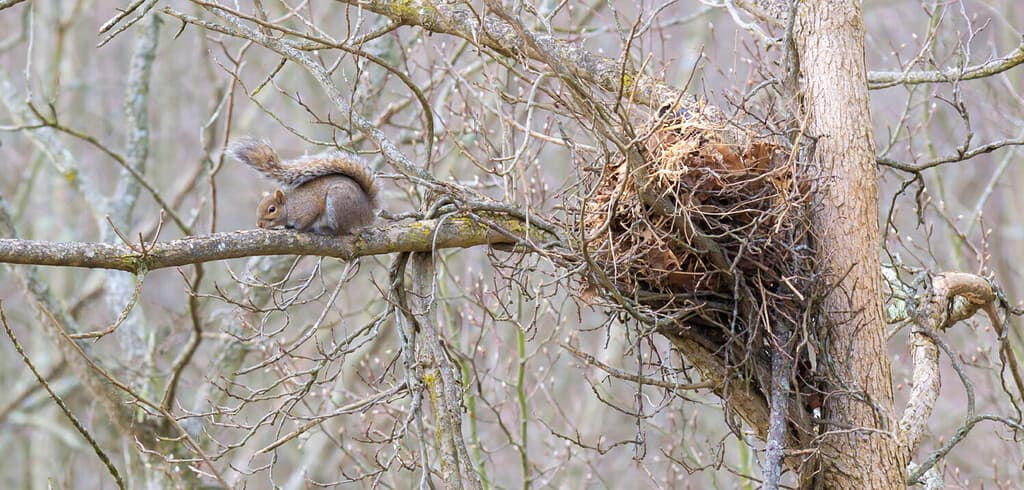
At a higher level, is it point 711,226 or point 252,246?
point 711,226

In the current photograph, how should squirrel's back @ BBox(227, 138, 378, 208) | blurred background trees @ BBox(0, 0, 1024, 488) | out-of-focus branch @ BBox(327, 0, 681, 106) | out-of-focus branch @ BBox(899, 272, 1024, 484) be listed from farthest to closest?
squirrel's back @ BBox(227, 138, 378, 208) < out-of-focus branch @ BBox(327, 0, 681, 106) < out-of-focus branch @ BBox(899, 272, 1024, 484) < blurred background trees @ BBox(0, 0, 1024, 488)

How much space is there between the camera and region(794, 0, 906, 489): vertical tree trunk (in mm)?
3721

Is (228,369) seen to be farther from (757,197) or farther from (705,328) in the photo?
(757,197)

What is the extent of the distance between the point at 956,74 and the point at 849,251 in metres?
1.09

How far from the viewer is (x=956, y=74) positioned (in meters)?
4.32

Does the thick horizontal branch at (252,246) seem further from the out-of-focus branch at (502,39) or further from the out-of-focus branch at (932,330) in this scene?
the out-of-focus branch at (932,330)

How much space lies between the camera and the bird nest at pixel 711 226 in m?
3.51

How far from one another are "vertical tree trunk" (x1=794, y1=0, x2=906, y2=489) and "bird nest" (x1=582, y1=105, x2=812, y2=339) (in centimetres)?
15

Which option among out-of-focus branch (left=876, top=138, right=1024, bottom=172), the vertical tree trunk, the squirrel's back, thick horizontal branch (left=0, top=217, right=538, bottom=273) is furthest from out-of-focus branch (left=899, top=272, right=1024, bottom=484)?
the squirrel's back

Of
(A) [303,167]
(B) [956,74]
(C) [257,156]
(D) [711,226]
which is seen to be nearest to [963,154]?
(B) [956,74]

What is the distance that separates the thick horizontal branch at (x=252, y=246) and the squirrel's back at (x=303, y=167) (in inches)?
19.8

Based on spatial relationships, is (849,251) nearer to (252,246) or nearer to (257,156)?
(252,246)

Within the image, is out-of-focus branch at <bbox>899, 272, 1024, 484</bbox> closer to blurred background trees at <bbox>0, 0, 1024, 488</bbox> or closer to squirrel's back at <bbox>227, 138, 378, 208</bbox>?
blurred background trees at <bbox>0, 0, 1024, 488</bbox>

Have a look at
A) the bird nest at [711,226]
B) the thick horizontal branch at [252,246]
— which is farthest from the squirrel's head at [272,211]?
the bird nest at [711,226]
